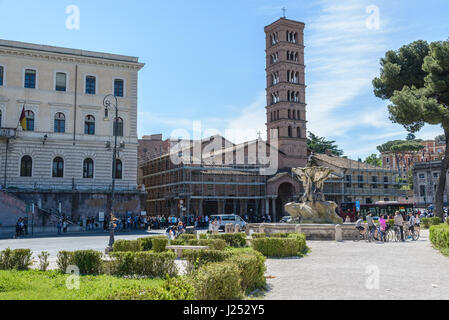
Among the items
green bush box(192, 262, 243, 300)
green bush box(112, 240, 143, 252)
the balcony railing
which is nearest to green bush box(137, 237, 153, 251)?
green bush box(112, 240, 143, 252)

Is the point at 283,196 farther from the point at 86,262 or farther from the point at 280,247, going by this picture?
the point at 86,262

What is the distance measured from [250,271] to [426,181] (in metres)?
67.1

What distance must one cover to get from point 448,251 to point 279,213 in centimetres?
4318

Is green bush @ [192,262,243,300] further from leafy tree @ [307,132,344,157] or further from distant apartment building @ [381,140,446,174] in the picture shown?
distant apartment building @ [381,140,446,174]

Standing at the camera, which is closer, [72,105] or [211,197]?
[72,105]

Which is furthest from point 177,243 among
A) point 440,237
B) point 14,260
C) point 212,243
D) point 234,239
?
point 440,237

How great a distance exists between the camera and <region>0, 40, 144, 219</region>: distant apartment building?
3706 centimetres

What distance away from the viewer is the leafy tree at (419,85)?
30078 mm

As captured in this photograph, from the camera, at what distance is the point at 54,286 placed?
31.3 feet

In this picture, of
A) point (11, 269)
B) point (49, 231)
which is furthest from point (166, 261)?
point (49, 231)

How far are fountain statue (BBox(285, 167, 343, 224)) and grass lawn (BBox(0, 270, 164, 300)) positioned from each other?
54.4 feet

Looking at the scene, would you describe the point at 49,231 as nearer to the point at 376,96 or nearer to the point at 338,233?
the point at 338,233

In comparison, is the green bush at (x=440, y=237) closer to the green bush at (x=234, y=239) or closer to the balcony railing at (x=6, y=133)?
the green bush at (x=234, y=239)

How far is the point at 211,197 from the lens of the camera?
51344mm
